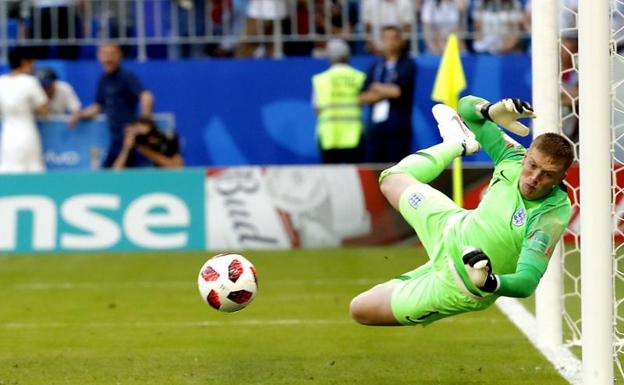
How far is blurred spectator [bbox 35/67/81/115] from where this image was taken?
18.9 metres

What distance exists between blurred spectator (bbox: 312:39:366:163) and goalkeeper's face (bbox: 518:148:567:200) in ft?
34.3

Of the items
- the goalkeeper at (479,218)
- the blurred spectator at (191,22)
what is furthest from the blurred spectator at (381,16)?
the goalkeeper at (479,218)

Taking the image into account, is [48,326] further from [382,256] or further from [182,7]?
[182,7]

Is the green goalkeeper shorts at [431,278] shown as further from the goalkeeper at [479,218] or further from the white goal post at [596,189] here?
the white goal post at [596,189]

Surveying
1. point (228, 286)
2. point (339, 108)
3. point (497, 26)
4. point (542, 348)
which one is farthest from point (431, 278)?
point (497, 26)

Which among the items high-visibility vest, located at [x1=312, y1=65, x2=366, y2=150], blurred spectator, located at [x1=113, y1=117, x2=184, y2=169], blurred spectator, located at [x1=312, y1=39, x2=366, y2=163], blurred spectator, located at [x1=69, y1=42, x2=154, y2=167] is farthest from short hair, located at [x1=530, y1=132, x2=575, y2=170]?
blurred spectator, located at [x1=113, y1=117, x2=184, y2=169]

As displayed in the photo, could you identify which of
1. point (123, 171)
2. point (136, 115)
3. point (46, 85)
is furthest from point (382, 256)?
point (46, 85)

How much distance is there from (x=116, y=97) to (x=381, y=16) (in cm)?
411

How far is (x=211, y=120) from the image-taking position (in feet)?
65.7

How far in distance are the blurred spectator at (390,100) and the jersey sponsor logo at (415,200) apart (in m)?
9.29

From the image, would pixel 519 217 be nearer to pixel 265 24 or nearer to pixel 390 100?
pixel 390 100

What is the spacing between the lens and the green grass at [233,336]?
8.52 meters

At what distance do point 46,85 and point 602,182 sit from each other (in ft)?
43.3

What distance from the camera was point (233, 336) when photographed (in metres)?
10.2
